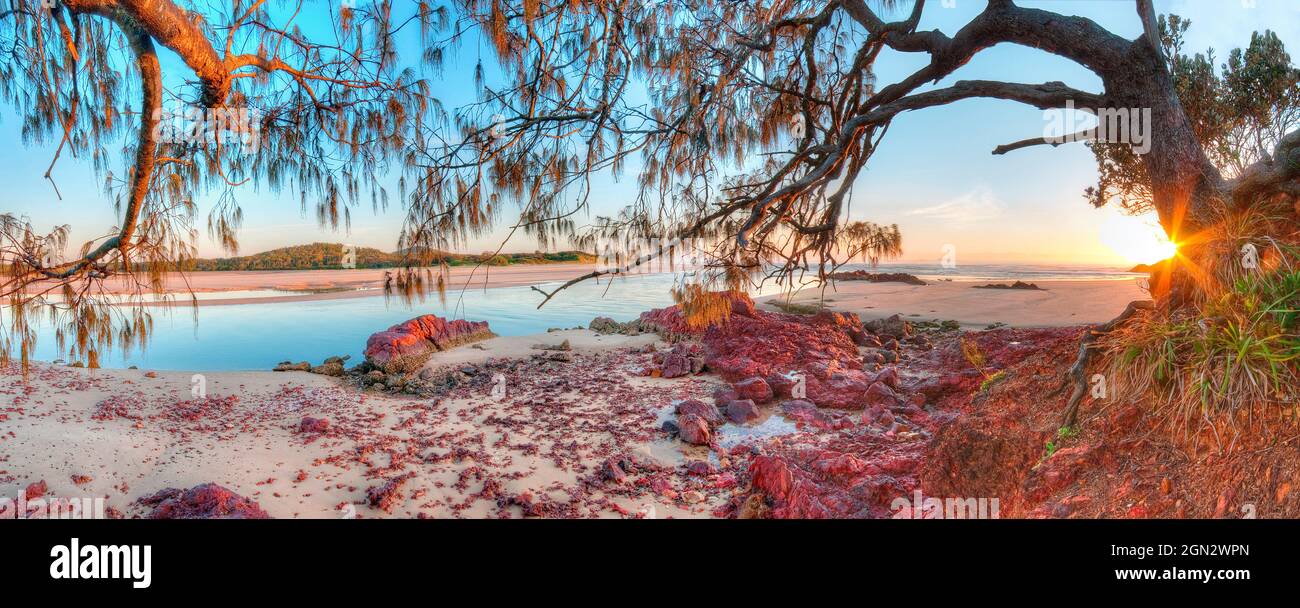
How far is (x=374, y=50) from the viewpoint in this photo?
3006mm

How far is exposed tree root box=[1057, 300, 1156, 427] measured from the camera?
2.40 m

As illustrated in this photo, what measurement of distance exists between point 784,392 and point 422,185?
3378 millimetres

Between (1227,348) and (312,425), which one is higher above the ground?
(1227,348)

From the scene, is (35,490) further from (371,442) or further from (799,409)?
(799,409)

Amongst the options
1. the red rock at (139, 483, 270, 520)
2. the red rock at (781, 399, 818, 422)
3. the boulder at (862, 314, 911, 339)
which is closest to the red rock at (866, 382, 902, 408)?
the red rock at (781, 399, 818, 422)

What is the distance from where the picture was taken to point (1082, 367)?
2.56 meters

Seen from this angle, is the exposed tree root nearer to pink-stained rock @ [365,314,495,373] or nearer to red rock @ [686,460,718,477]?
red rock @ [686,460,718,477]

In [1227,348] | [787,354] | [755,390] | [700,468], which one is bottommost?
[700,468]

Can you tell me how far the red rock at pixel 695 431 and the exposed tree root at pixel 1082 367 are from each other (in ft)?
6.67

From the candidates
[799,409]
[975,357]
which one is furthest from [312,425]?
[975,357]

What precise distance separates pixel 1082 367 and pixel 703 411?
2.35 metres

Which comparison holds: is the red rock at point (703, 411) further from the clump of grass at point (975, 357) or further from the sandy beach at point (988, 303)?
the sandy beach at point (988, 303)
